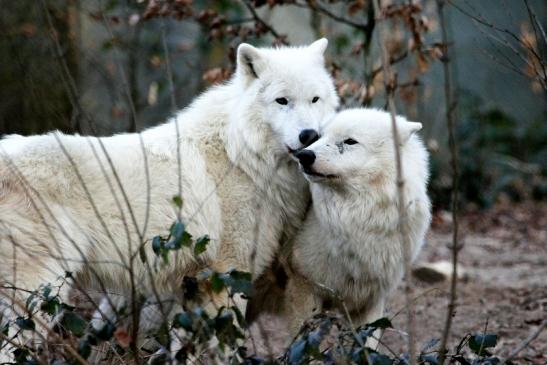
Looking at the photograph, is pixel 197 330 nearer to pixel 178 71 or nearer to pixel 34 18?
pixel 34 18

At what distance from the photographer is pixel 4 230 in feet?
12.0

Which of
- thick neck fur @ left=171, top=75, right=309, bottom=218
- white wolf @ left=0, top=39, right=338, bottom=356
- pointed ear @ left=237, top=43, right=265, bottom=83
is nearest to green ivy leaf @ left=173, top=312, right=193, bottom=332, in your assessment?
white wolf @ left=0, top=39, right=338, bottom=356

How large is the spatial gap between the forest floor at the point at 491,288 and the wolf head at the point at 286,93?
3.87 feet

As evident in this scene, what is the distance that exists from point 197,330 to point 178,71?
10.7 m

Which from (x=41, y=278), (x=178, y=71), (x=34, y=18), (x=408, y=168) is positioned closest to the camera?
(x=41, y=278)

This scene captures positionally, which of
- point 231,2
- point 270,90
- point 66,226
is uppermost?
point 231,2

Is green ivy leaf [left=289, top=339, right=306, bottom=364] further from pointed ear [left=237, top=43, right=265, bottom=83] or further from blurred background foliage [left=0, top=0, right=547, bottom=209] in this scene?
blurred background foliage [left=0, top=0, right=547, bottom=209]

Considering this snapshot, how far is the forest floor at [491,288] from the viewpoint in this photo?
513 cm

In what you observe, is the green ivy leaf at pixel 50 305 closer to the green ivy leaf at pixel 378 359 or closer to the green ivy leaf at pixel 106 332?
the green ivy leaf at pixel 106 332

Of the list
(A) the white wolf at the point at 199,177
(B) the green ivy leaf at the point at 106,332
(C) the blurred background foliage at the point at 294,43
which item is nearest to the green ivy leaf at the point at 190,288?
(B) the green ivy leaf at the point at 106,332

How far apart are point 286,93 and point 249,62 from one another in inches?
13.8

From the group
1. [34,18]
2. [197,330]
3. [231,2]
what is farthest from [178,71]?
[197,330]

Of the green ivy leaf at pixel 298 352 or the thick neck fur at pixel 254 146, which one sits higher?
the thick neck fur at pixel 254 146

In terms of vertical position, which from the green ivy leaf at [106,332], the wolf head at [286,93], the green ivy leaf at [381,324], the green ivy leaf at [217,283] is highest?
the wolf head at [286,93]
